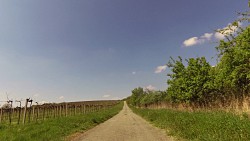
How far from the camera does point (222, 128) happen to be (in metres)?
8.97

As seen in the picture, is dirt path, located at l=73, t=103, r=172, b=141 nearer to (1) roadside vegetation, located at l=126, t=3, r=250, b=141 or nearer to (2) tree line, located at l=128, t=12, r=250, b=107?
(1) roadside vegetation, located at l=126, t=3, r=250, b=141

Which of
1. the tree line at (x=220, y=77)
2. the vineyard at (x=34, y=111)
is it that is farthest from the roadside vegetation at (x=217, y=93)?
the vineyard at (x=34, y=111)

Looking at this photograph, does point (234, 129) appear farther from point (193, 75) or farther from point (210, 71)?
point (193, 75)

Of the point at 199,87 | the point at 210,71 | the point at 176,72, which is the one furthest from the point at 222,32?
the point at 176,72

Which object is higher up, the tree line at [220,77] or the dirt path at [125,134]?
the tree line at [220,77]

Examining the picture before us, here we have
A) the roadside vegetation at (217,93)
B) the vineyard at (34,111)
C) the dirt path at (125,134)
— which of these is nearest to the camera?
the roadside vegetation at (217,93)

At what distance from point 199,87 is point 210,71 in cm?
195

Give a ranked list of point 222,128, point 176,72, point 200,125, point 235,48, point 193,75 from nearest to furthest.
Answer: point 222,128 → point 200,125 → point 235,48 → point 193,75 → point 176,72

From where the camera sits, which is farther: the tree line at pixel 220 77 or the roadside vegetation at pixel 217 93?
the tree line at pixel 220 77

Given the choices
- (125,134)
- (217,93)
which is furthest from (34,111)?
(217,93)

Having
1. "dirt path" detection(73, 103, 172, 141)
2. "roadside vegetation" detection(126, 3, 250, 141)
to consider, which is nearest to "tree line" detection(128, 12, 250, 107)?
"roadside vegetation" detection(126, 3, 250, 141)

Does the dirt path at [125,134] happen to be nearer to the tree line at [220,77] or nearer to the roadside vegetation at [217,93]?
the roadside vegetation at [217,93]

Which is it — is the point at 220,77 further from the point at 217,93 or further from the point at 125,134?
the point at 125,134

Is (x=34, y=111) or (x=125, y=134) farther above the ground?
(x=34, y=111)
